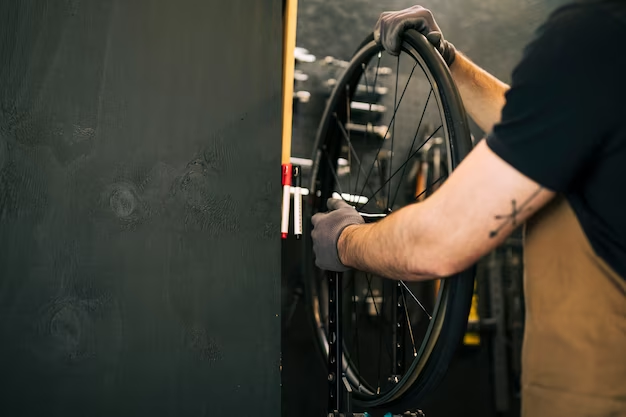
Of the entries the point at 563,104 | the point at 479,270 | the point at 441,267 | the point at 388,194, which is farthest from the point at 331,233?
the point at 479,270

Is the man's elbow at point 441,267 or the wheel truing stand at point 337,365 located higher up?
the man's elbow at point 441,267

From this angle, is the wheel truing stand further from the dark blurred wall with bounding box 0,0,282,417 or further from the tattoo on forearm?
the tattoo on forearm

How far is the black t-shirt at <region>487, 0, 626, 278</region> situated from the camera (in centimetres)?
87

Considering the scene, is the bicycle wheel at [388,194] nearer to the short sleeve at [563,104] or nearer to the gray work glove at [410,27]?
the gray work glove at [410,27]

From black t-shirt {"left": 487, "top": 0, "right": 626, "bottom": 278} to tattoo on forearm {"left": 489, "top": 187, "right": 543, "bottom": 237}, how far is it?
0.10ft

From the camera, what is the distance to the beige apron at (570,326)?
94 cm

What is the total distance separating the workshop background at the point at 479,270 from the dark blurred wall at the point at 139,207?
0.91 metres

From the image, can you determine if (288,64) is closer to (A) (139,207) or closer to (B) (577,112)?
(A) (139,207)

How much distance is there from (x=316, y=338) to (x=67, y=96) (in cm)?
117

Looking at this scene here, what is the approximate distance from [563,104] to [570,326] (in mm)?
380

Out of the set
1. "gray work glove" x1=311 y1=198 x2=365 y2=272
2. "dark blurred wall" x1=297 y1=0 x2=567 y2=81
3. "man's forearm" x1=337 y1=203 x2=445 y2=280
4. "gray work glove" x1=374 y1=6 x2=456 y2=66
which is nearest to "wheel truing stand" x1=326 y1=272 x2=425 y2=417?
"gray work glove" x1=311 y1=198 x2=365 y2=272

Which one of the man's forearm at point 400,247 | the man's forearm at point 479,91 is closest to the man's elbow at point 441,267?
the man's forearm at point 400,247

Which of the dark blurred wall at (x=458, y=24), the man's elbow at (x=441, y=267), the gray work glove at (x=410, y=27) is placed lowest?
the man's elbow at (x=441, y=267)

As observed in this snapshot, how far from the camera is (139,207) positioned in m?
1.20
